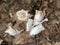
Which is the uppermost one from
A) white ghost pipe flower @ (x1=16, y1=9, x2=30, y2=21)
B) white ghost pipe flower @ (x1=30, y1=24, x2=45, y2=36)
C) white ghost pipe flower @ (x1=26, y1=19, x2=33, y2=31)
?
white ghost pipe flower @ (x1=16, y1=9, x2=30, y2=21)

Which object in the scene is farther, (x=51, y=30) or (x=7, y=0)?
(x=7, y=0)

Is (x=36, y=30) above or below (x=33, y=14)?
below

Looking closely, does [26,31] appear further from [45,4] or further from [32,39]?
[45,4]

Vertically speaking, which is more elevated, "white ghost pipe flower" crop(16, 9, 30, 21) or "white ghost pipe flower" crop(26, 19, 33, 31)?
"white ghost pipe flower" crop(16, 9, 30, 21)

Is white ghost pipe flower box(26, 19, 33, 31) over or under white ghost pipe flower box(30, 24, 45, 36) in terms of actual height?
over

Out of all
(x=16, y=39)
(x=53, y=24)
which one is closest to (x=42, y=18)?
(x=53, y=24)
